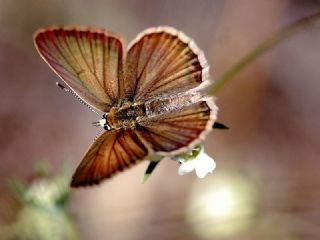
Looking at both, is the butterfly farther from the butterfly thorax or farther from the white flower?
the white flower

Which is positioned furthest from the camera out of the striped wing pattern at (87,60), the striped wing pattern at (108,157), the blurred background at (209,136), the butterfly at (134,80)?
the blurred background at (209,136)

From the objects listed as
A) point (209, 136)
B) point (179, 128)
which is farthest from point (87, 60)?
point (209, 136)

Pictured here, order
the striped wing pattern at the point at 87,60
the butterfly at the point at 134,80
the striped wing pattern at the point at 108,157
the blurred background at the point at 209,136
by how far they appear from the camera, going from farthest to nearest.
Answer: the blurred background at the point at 209,136, the striped wing pattern at the point at 87,60, the butterfly at the point at 134,80, the striped wing pattern at the point at 108,157

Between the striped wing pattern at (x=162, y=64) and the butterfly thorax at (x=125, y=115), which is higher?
the striped wing pattern at (x=162, y=64)

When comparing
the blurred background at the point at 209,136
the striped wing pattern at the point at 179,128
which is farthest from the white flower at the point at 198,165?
the blurred background at the point at 209,136

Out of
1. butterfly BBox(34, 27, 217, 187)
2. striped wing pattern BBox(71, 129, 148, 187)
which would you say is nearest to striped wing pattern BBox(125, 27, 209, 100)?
butterfly BBox(34, 27, 217, 187)

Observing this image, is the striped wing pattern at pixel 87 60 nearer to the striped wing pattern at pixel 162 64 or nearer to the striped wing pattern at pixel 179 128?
the striped wing pattern at pixel 162 64

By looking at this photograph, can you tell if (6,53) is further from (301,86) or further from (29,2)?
(301,86)

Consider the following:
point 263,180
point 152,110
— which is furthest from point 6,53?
point 152,110
